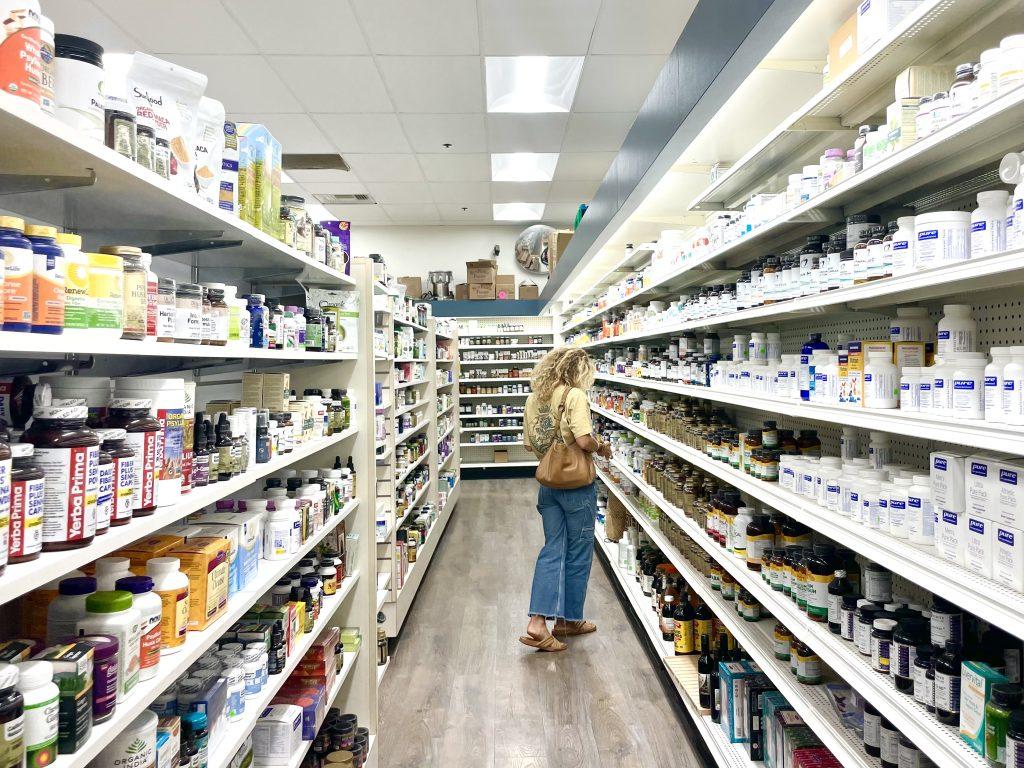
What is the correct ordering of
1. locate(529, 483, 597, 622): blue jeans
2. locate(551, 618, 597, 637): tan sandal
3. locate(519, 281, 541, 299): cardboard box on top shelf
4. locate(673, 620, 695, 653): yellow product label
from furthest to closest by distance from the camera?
locate(519, 281, 541, 299): cardboard box on top shelf → locate(551, 618, 597, 637): tan sandal → locate(529, 483, 597, 622): blue jeans → locate(673, 620, 695, 653): yellow product label

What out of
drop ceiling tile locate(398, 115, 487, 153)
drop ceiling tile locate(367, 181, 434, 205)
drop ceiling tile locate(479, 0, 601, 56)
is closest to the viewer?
drop ceiling tile locate(479, 0, 601, 56)

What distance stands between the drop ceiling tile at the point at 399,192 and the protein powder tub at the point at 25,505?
8.38m

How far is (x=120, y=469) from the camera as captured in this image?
1.18 metres

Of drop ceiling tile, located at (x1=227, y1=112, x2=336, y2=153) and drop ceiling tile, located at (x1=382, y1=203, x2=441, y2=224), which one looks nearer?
drop ceiling tile, located at (x1=227, y1=112, x2=336, y2=153)

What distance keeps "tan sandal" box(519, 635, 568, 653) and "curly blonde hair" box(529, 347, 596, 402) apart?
5.06ft

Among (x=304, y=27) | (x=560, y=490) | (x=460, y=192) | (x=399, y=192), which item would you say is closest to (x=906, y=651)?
(x=560, y=490)

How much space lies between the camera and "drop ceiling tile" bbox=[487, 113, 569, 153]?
6680mm

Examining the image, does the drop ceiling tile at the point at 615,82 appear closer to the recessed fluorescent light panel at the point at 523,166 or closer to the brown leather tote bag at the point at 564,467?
the recessed fluorescent light panel at the point at 523,166

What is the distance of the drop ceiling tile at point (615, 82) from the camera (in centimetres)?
557

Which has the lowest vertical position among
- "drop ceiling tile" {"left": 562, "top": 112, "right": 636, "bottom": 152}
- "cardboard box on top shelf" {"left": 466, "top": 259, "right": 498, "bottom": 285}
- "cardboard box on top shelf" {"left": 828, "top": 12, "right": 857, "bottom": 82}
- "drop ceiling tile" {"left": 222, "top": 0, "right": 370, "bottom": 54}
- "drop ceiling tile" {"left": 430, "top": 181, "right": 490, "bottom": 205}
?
"cardboard box on top shelf" {"left": 828, "top": 12, "right": 857, "bottom": 82}

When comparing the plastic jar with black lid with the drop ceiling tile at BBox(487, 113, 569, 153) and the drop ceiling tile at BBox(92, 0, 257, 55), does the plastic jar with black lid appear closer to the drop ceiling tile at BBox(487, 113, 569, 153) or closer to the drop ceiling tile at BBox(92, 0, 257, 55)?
the drop ceiling tile at BBox(92, 0, 257, 55)

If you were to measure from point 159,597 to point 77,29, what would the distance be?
212 inches

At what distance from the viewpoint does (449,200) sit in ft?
32.2

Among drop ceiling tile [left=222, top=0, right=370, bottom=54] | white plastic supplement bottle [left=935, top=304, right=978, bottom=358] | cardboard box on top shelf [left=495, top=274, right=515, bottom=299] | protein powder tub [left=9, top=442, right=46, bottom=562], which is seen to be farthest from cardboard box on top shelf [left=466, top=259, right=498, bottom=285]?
protein powder tub [left=9, top=442, right=46, bottom=562]
